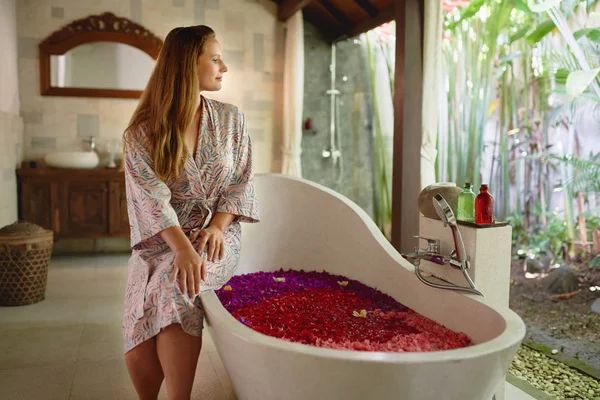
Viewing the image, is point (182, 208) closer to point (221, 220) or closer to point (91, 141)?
point (221, 220)

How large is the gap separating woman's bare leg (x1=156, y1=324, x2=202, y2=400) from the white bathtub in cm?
9

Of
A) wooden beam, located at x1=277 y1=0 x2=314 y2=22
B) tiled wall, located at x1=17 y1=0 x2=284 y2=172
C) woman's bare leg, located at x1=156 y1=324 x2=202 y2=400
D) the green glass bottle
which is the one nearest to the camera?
woman's bare leg, located at x1=156 y1=324 x2=202 y2=400

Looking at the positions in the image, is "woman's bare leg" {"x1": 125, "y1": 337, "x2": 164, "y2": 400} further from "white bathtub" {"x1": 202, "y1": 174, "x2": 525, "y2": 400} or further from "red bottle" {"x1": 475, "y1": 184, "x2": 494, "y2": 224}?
"red bottle" {"x1": 475, "y1": 184, "x2": 494, "y2": 224}

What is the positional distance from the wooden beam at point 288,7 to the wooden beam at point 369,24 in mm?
535

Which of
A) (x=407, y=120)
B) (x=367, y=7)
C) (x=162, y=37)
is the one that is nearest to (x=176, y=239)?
(x=407, y=120)

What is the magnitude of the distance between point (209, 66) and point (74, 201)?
3.45 m

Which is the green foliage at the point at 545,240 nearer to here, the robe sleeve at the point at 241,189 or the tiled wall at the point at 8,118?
the robe sleeve at the point at 241,189

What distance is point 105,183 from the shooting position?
5.02 m

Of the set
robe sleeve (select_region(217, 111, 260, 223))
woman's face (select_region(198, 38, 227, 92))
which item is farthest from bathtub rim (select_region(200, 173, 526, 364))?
woman's face (select_region(198, 38, 227, 92))

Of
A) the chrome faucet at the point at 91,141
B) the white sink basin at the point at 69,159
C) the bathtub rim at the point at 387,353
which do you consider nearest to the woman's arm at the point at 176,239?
the bathtub rim at the point at 387,353

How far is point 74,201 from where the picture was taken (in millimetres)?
4973

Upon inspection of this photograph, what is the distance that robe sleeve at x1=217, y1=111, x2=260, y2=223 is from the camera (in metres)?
2.05

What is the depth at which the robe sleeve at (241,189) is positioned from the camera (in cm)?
205

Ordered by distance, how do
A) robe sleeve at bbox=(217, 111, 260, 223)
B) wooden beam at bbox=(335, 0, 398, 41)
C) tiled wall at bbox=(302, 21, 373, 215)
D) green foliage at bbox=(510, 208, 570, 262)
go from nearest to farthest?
robe sleeve at bbox=(217, 111, 260, 223)
green foliage at bbox=(510, 208, 570, 262)
wooden beam at bbox=(335, 0, 398, 41)
tiled wall at bbox=(302, 21, 373, 215)
